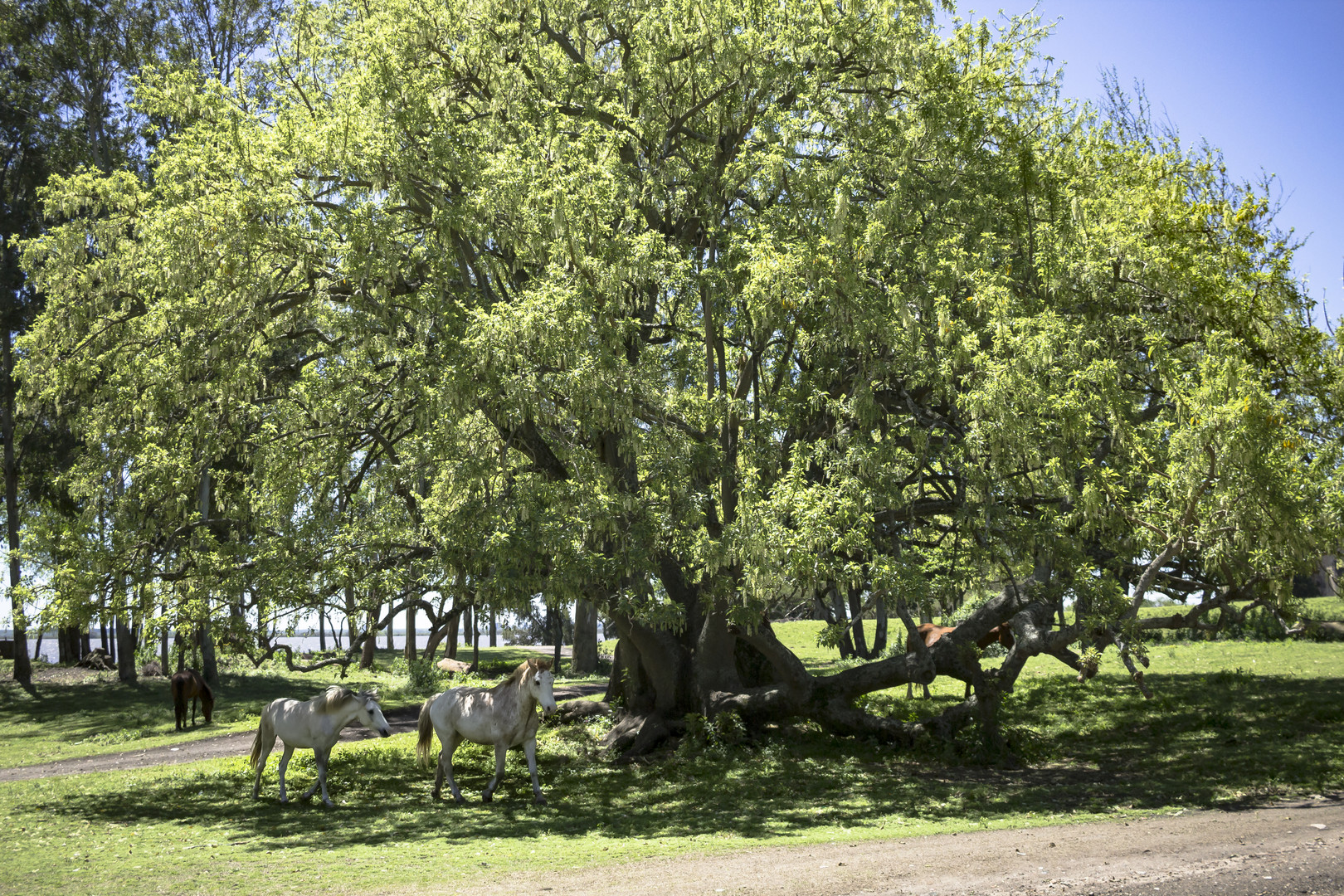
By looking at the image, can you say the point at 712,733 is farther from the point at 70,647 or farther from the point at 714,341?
the point at 70,647

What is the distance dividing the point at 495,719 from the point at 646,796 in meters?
2.29

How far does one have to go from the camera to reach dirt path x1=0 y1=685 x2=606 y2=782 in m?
15.8

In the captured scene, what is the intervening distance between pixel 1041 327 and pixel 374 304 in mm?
9160

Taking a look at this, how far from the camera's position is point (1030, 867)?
8023 mm

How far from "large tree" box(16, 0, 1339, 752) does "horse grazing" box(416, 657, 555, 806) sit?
119 cm

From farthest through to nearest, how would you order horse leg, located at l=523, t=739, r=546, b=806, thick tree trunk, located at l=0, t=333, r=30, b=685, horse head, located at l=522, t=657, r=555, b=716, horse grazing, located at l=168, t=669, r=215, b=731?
thick tree trunk, located at l=0, t=333, r=30, b=685
horse grazing, located at l=168, t=669, r=215, b=731
horse leg, located at l=523, t=739, r=546, b=806
horse head, located at l=522, t=657, r=555, b=716

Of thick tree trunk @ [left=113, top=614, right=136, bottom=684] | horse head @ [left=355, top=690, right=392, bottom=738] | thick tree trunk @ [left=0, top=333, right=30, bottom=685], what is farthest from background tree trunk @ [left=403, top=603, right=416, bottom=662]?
horse head @ [left=355, top=690, right=392, bottom=738]

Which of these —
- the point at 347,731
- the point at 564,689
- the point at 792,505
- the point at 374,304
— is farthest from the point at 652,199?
the point at 564,689

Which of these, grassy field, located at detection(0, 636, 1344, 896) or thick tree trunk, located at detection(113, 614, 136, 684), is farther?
thick tree trunk, located at detection(113, 614, 136, 684)

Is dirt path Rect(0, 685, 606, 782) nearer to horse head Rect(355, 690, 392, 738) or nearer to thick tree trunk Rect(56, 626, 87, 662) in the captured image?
horse head Rect(355, 690, 392, 738)

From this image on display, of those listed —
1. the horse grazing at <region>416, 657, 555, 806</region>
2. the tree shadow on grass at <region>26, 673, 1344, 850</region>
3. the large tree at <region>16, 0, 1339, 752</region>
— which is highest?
the large tree at <region>16, 0, 1339, 752</region>

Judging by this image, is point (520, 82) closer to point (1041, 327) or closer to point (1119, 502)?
point (1041, 327)

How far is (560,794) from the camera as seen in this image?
12.7 m

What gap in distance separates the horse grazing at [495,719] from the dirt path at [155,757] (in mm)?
6025
